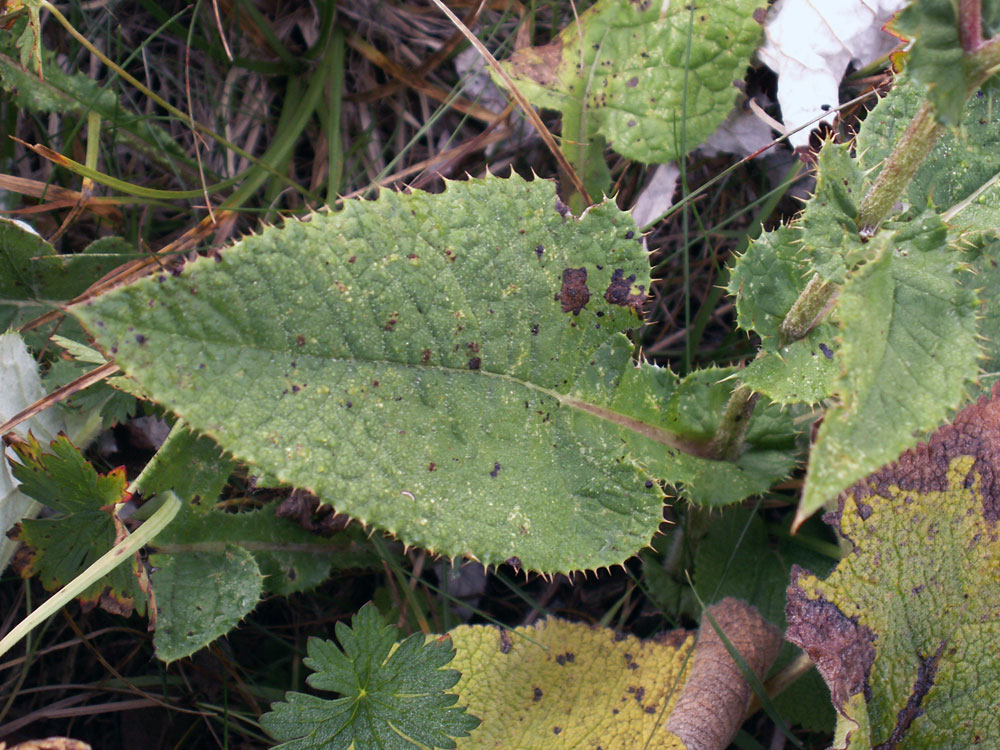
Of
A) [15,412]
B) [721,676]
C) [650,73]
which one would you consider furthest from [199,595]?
[650,73]

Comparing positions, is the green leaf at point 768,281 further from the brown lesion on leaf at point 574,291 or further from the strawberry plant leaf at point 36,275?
the strawberry plant leaf at point 36,275

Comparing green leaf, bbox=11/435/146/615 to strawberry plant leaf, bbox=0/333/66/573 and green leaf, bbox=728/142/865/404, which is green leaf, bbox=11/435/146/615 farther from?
green leaf, bbox=728/142/865/404

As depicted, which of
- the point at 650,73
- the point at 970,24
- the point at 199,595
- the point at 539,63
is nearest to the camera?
the point at 970,24

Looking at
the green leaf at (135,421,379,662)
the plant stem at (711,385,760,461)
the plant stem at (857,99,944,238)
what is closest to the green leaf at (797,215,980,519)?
the plant stem at (857,99,944,238)

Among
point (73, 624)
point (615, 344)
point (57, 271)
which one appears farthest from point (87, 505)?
point (615, 344)

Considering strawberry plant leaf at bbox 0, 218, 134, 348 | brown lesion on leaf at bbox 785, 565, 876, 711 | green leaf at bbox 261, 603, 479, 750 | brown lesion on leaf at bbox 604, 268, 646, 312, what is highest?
brown lesion on leaf at bbox 604, 268, 646, 312

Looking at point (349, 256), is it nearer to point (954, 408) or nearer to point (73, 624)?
point (954, 408)

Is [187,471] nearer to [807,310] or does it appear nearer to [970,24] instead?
[807,310]
